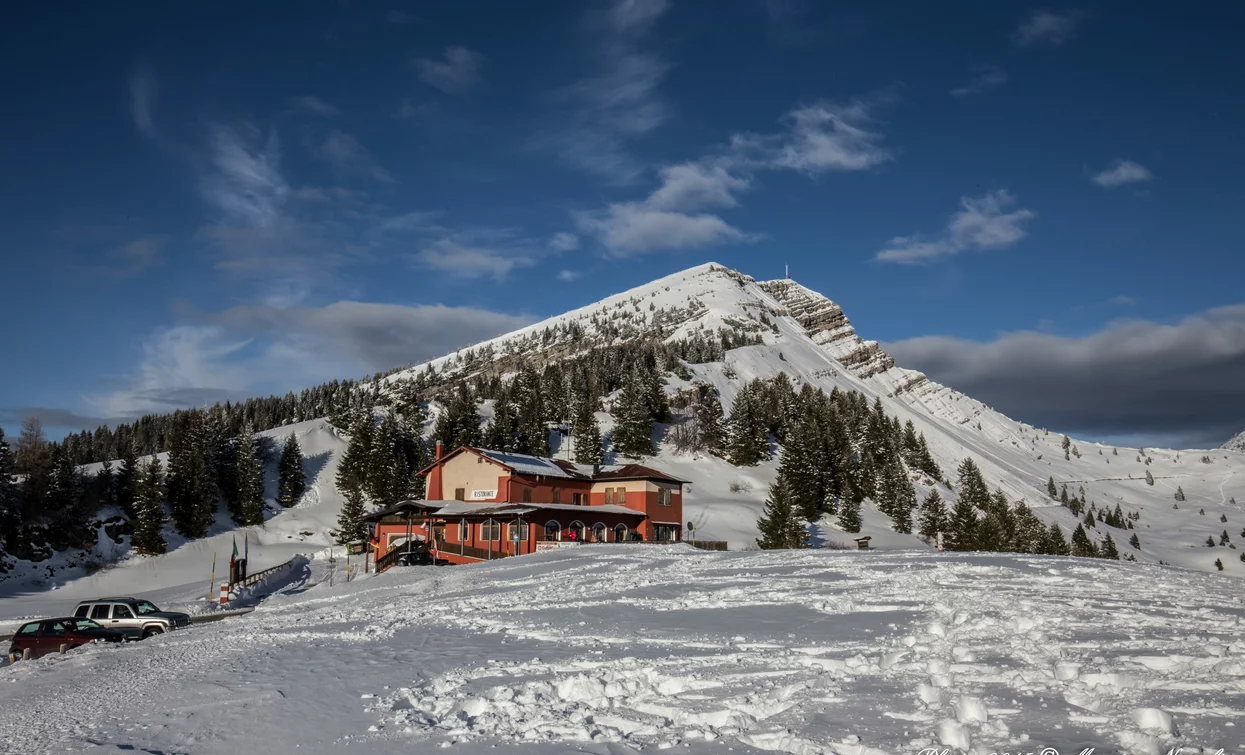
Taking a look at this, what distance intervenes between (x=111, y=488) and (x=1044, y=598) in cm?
7153

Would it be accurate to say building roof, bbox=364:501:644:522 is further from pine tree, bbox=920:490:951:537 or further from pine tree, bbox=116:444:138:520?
pine tree, bbox=920:490:951:537

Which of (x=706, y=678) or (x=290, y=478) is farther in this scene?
(x=290, y=478)

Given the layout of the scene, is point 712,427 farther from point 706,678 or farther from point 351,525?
point 706,678

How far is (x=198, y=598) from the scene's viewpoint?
130 feet

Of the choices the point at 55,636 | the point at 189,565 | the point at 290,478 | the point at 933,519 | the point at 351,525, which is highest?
the point at 290,478

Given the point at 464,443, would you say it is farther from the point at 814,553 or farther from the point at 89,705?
the point at 89,705

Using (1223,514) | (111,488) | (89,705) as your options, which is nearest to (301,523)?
(111,488)

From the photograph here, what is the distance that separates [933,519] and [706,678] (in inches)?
2796

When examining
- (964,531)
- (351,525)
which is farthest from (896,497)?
(351,525)

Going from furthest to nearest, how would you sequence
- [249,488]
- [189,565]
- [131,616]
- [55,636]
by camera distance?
→ [249,488]
[189,565]
[131,616]
[55,636]

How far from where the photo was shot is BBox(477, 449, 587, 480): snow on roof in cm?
5638

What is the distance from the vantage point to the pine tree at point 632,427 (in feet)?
283

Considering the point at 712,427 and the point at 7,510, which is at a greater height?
the point at 712,427

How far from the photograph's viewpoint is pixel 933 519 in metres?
74.2
